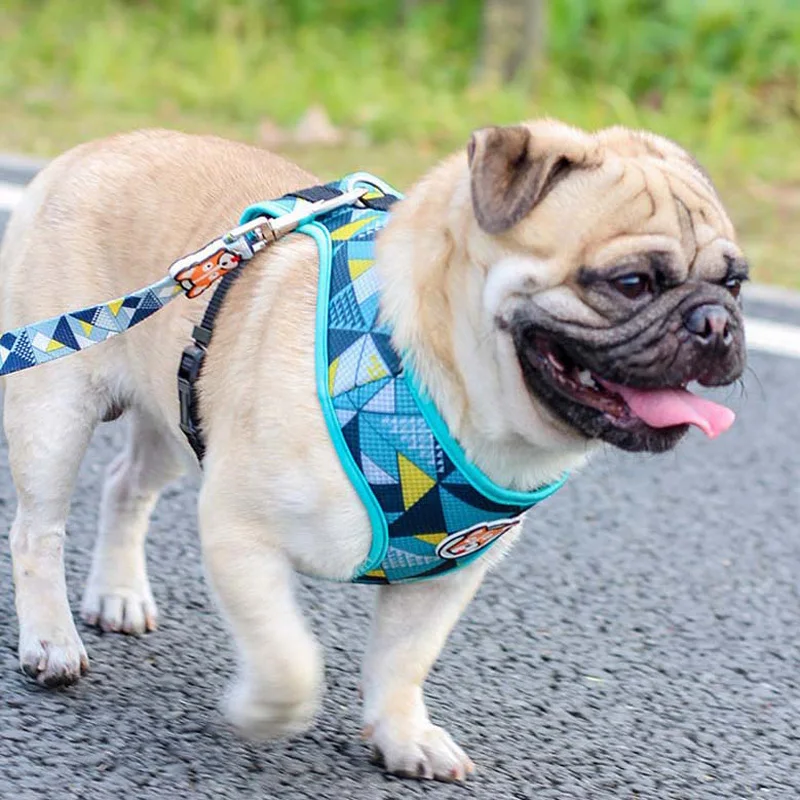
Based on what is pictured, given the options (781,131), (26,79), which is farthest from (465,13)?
(26,79)

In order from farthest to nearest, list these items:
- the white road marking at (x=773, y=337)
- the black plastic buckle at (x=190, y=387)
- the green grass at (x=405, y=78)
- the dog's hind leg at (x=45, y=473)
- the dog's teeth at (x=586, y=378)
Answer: the green grass at (x=405, y=78) < the white road marking at (x=773, y=337) < the dog's hind leg at (x=45, y=473) < the black plastic buckle at (x=190, y=387) < the dog's teeth at (x=586, y=378)

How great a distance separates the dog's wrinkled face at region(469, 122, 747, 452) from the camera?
2.89m

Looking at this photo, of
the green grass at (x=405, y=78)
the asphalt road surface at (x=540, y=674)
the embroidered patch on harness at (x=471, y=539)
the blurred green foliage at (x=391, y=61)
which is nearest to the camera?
the embroidered patch on harness at (x=471, y=539)

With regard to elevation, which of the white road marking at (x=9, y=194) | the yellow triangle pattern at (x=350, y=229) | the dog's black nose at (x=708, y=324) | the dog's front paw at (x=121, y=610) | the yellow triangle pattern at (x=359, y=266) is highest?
the dog's black nose at (x=708, y=324)

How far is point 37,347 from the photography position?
3377mm

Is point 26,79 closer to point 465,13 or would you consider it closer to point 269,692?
point 465,13

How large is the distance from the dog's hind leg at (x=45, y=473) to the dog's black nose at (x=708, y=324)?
142 cm

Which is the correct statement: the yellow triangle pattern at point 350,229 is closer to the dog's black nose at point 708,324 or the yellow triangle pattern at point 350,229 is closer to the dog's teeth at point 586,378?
the dog's teeth at point 586,378

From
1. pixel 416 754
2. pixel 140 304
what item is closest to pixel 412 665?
pixel 416 754

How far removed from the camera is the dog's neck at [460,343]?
9.85ft

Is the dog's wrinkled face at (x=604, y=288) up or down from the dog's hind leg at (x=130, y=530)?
up

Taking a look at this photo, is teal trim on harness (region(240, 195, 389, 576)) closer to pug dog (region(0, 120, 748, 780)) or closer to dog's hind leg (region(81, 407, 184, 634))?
pug dog (region(0, 120, 748, 780))

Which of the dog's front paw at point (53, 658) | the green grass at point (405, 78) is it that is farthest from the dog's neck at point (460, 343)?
the green grass at point (405, 78)

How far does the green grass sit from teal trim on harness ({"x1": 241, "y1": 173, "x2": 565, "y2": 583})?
4641 millimetres
